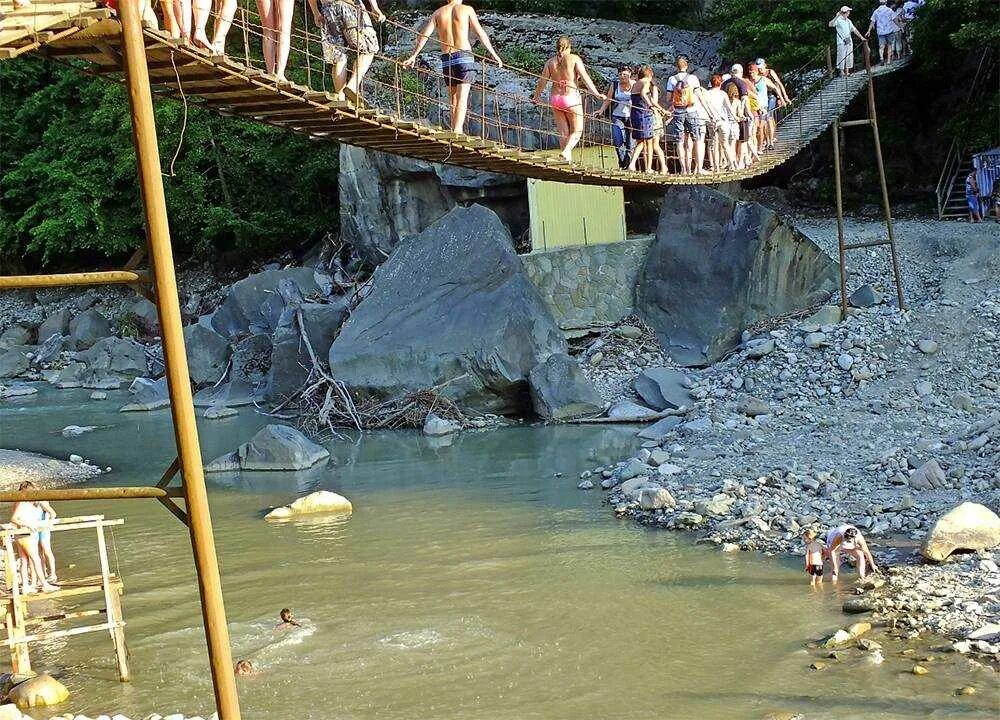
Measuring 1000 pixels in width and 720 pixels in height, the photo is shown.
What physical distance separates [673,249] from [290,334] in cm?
647

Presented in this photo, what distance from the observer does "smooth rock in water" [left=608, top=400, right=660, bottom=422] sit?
51.7 feet

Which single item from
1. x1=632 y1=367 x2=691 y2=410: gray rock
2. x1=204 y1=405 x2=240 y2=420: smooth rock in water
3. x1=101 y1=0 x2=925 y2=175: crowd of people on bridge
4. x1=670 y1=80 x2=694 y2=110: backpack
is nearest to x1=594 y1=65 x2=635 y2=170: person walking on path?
x1=101 y1=0 x2=925 y2=175: crowd of people on bridge

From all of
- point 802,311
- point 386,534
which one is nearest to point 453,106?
point 386,534

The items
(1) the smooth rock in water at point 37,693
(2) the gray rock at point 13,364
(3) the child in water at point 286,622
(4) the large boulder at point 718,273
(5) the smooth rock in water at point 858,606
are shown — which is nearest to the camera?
(1) the smooth rock in water at point 37,693

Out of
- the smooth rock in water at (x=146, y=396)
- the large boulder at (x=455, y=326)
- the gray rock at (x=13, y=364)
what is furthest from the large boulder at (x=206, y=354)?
the gray rock at (x=13, y=364)

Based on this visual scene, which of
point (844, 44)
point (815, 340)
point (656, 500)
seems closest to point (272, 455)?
point (656, 500)

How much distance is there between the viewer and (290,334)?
19281 mm

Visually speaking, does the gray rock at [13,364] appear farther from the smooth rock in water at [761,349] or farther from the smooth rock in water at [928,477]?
the smooth rock in water at [928,477]

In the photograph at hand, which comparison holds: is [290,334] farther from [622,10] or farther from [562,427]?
[622,10]

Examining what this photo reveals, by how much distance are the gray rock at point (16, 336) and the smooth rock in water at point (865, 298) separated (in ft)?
64.4

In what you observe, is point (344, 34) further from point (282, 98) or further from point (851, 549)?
point (851, 549)

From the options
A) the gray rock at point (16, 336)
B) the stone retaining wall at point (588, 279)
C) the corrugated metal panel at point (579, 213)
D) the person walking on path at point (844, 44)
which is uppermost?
the person walking on path at point (844, 44)

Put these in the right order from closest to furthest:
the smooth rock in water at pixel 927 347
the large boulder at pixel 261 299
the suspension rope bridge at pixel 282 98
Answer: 1. the suspension rope bridge at pixel 282 98
2. the smooth rock in water at pixel 927 347
3. the large boulder at pixel 261 299

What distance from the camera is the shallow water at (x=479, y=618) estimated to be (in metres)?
7.58
